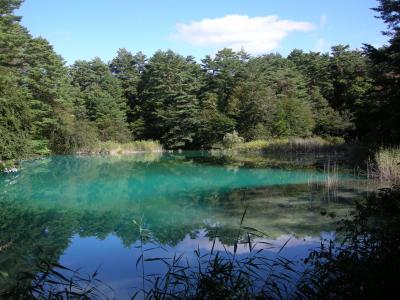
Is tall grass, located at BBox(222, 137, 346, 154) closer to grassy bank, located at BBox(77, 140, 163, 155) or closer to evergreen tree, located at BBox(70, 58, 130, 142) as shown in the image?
grassy bank, located at BBox(77, 140, 163, 155)

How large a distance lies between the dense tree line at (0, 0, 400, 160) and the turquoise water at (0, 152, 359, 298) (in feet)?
34.4

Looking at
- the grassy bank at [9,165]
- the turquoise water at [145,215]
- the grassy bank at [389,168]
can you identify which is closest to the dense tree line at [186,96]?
the grassy bank at [9,165]

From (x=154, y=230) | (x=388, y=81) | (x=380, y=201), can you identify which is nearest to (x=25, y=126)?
(x=154, y=230)

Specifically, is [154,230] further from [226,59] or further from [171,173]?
[226,59]

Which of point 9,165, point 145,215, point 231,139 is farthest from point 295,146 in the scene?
point 145,215

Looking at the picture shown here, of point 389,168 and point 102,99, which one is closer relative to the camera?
point 389,168

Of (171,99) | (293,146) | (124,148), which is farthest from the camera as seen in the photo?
(171,99)

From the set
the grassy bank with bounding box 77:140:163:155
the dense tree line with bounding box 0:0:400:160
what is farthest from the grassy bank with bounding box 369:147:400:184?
the grassy bank with bounding box 77:140:163:155

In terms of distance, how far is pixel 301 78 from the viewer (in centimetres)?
3591

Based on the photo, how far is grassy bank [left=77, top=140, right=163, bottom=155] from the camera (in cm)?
2897

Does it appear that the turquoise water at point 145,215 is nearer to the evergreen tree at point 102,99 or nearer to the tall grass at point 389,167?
Answer: the tall grass at point 389,167

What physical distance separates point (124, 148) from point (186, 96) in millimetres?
6559

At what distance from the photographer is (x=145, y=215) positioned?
777 cm

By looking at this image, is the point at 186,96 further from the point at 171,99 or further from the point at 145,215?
the point at 145,215
